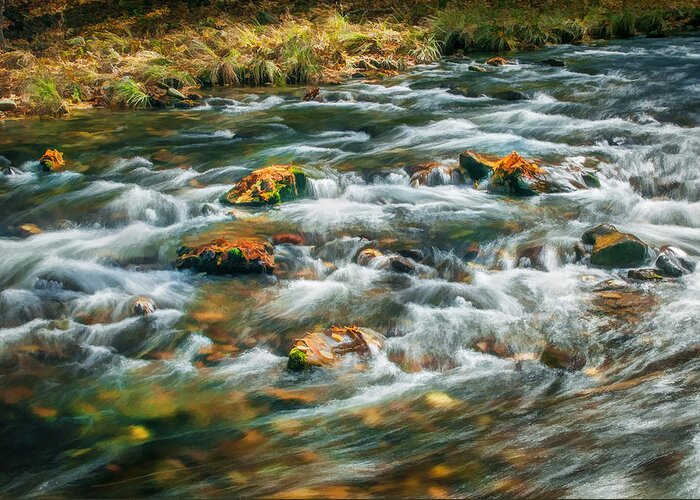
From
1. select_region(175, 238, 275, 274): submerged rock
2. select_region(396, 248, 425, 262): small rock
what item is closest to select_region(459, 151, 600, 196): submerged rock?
select_region(396, 248, 425, 262): small rock

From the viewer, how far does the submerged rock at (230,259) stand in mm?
6371

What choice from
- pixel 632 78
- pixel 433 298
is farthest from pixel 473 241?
pixel 632 78

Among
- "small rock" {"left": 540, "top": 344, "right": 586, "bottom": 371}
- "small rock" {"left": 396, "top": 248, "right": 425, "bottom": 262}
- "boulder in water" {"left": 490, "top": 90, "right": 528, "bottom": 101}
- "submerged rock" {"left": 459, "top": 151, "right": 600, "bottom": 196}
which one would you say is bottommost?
"small rock" {"left": 540, "top": 344, "right": 586, "bottom": 371}

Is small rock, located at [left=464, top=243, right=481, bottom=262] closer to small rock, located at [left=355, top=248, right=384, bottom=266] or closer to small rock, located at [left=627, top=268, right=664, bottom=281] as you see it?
small rock, located at [left=355, top=248, right=384, bottom=266]

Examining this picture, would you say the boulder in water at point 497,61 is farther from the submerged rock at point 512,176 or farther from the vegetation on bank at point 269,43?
the submerged rock at point 512,176

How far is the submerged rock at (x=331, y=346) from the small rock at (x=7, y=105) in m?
9.04

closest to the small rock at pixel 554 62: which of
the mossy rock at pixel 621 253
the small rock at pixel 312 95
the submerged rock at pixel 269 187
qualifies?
the small rock at pixel 312 95

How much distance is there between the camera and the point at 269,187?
804 centimetres

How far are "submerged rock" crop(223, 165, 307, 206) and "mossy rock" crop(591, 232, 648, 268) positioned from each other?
3.43m

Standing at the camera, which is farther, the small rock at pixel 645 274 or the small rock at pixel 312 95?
the small rock at pixel 312 95

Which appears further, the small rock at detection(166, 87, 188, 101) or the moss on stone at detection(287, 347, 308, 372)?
the small rock at detection(166, 87, 188, 101)

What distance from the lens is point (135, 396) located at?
466cm

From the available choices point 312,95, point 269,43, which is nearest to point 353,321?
point 312,95

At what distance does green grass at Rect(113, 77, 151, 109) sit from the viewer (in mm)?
12477
